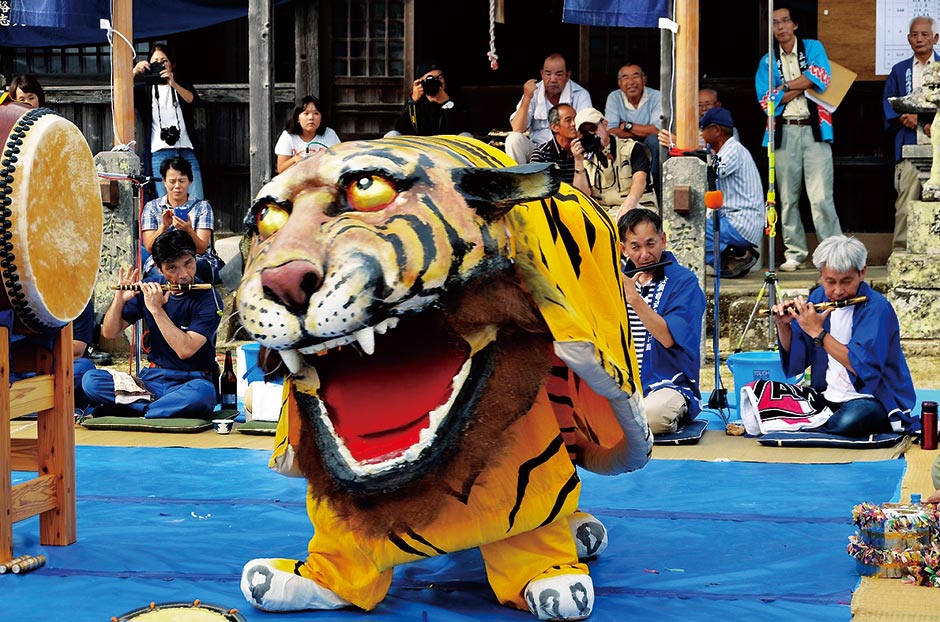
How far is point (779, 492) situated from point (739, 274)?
412cm

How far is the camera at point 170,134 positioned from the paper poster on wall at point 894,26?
5012 mm

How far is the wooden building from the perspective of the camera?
30.8 ft

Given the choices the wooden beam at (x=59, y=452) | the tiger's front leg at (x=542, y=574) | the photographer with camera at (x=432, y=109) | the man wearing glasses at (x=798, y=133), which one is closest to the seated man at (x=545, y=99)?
the photographer with camera at (x=432, y=109)

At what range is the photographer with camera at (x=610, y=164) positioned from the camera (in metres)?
7.92

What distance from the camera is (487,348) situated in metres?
3.15

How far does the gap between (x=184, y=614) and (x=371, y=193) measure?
1.04 m

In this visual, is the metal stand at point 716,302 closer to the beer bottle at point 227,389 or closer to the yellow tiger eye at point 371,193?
the beer bottle at point 227,389

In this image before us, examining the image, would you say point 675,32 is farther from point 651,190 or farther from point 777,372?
point 777,372

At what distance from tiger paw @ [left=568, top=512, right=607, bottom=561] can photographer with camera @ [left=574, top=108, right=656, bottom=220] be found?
420 cm

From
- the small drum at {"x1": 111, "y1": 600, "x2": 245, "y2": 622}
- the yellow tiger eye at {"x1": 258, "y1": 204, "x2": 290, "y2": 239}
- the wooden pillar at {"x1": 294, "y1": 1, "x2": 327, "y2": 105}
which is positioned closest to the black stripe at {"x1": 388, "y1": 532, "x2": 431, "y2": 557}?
the small drum at {"x1": 111, "y1": 600, "x2": 245, "y2": 622}

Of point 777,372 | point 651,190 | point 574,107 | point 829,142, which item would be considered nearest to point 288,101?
point 574,107

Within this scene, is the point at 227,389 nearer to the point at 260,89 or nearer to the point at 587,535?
the point at 260,89

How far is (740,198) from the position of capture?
8516 mm

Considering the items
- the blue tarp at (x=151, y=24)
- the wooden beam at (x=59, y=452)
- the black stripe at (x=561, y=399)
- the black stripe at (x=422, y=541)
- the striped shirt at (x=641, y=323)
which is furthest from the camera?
the blue tarp at (x=151, y=24)
